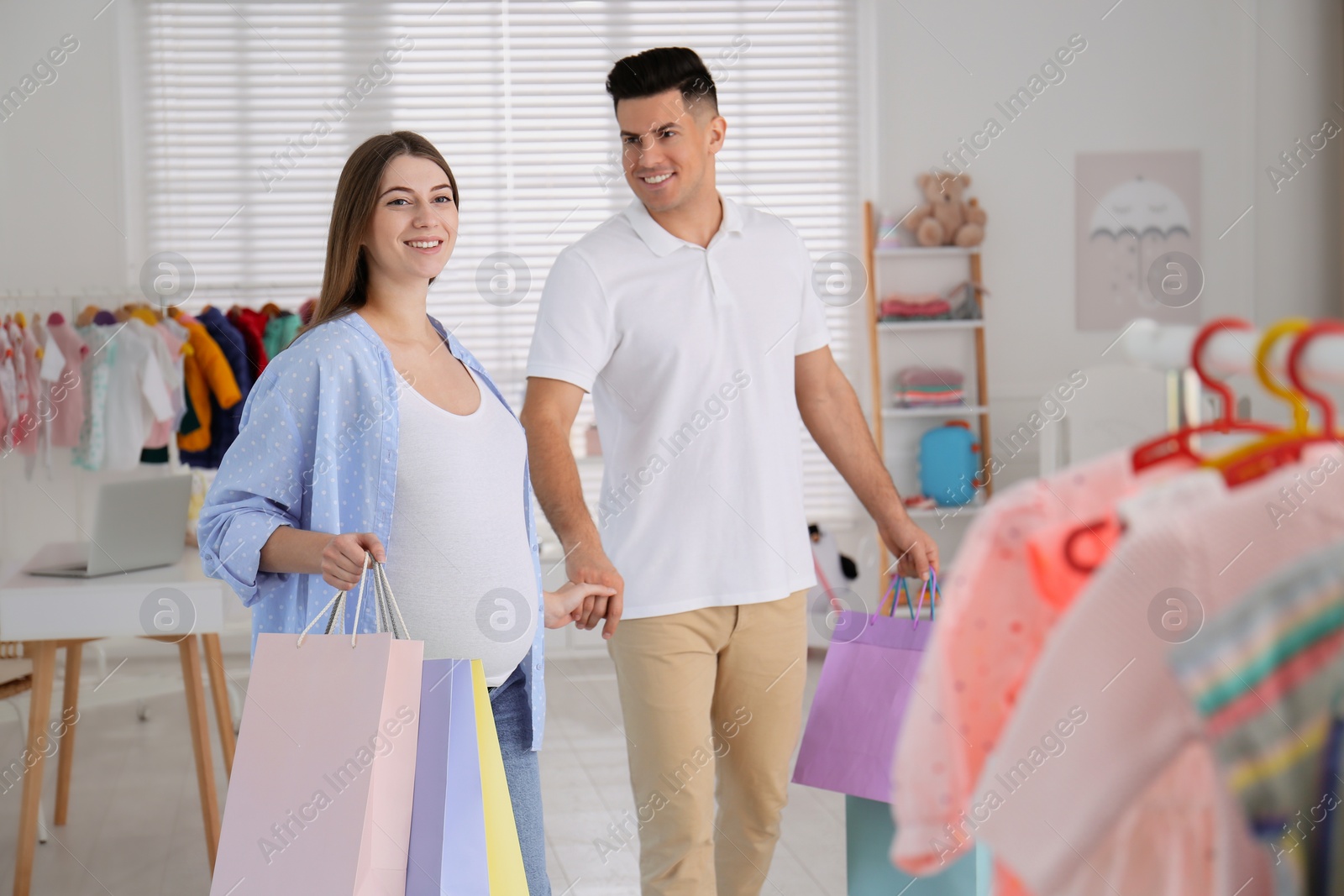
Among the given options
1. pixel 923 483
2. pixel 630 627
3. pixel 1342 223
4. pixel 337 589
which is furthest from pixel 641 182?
pixel 1342 223

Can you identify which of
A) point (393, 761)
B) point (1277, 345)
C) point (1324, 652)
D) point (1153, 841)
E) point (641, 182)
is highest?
point (641, 182)

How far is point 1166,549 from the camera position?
65cm

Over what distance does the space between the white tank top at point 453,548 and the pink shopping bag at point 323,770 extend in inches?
9.0

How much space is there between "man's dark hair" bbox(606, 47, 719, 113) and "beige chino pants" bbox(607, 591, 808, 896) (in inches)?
34.7

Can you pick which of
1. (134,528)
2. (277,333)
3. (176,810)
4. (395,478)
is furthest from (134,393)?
(395,478)

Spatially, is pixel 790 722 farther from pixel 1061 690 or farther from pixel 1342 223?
pixel 1342 223

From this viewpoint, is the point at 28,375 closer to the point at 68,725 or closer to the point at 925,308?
the point at 68,725

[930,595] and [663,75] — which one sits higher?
[663,75]

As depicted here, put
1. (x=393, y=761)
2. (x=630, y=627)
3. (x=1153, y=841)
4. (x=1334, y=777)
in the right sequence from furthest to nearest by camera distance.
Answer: (x=630, y=627) < (x=393, y=761) < (x=1153, y=841) < (x=1334, y=777)

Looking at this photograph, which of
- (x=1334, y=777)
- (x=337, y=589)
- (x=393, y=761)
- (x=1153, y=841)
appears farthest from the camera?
(x=337, y=589)

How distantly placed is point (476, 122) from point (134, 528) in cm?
289

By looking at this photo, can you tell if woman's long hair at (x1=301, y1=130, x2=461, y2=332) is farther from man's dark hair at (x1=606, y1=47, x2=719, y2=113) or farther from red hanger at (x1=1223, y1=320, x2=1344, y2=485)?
red hanger at (x1=1223, y1=320, x2=1344, y2=485)

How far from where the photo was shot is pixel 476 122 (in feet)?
16.6

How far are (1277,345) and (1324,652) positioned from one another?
17 cm
